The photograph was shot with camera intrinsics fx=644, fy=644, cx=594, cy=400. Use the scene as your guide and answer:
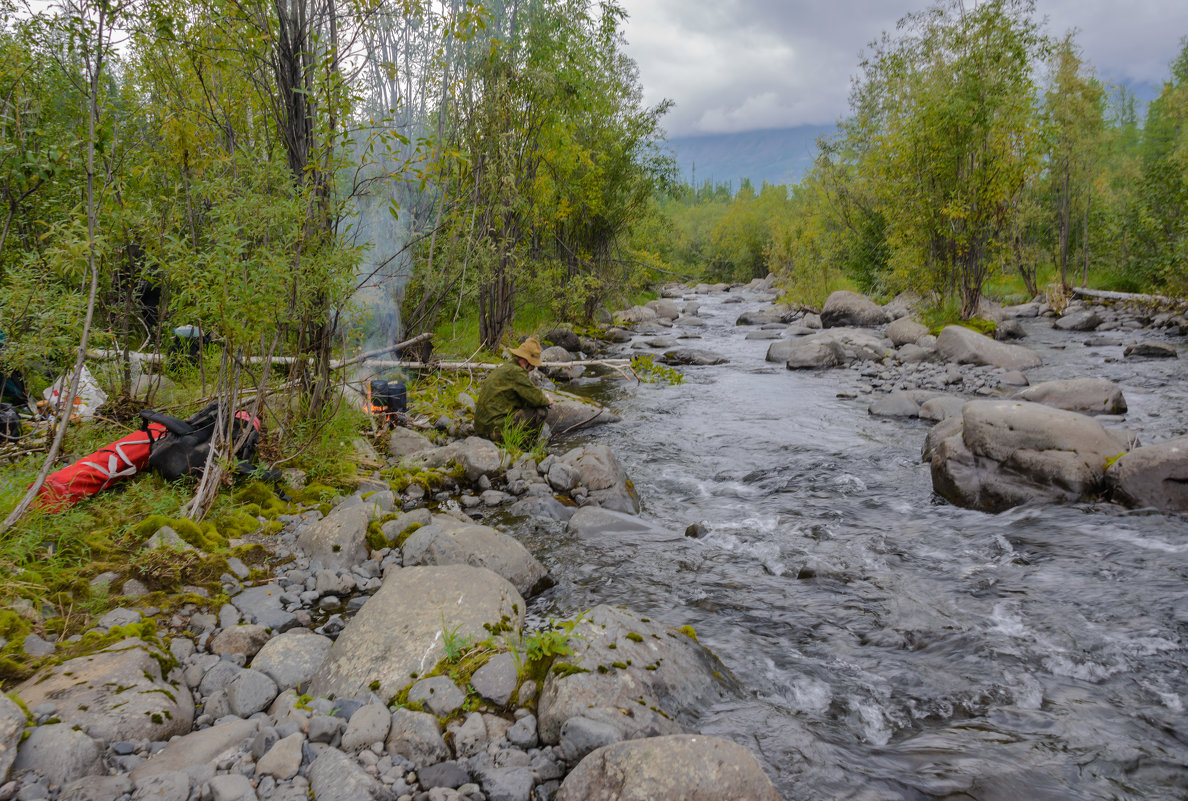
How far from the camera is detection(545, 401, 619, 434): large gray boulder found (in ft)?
33.7

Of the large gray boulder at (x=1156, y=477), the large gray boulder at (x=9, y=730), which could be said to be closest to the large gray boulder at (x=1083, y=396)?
the large gray boulder at (x=1156, y=477)

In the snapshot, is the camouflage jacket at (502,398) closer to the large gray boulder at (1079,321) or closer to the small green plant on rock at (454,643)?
the small green plant on rock at (454,643)

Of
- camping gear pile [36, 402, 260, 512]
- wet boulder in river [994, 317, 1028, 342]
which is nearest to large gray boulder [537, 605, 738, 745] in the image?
camping gear pile [36, 402, 260, 512]

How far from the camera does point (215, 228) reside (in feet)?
16.0

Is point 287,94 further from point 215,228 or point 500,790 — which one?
point 500,790

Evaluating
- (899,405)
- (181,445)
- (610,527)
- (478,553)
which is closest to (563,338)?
(899,405)

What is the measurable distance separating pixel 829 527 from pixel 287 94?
269 inches

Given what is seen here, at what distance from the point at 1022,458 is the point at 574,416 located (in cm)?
609

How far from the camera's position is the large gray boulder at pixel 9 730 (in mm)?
2430

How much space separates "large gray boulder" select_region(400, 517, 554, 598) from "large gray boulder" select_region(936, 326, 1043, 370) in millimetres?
13944

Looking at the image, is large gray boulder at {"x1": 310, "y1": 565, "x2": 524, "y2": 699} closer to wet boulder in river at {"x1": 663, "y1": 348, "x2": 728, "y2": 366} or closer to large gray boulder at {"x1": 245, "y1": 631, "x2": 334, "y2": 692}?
large gray boulder at {"x1": 245, "y1": 631, "x2": 334, "y2": 692}

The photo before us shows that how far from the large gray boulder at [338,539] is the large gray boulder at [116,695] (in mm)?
1744

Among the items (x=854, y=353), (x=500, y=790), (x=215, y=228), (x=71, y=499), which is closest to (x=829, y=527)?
(x=500, y=790)

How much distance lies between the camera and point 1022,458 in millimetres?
6883
